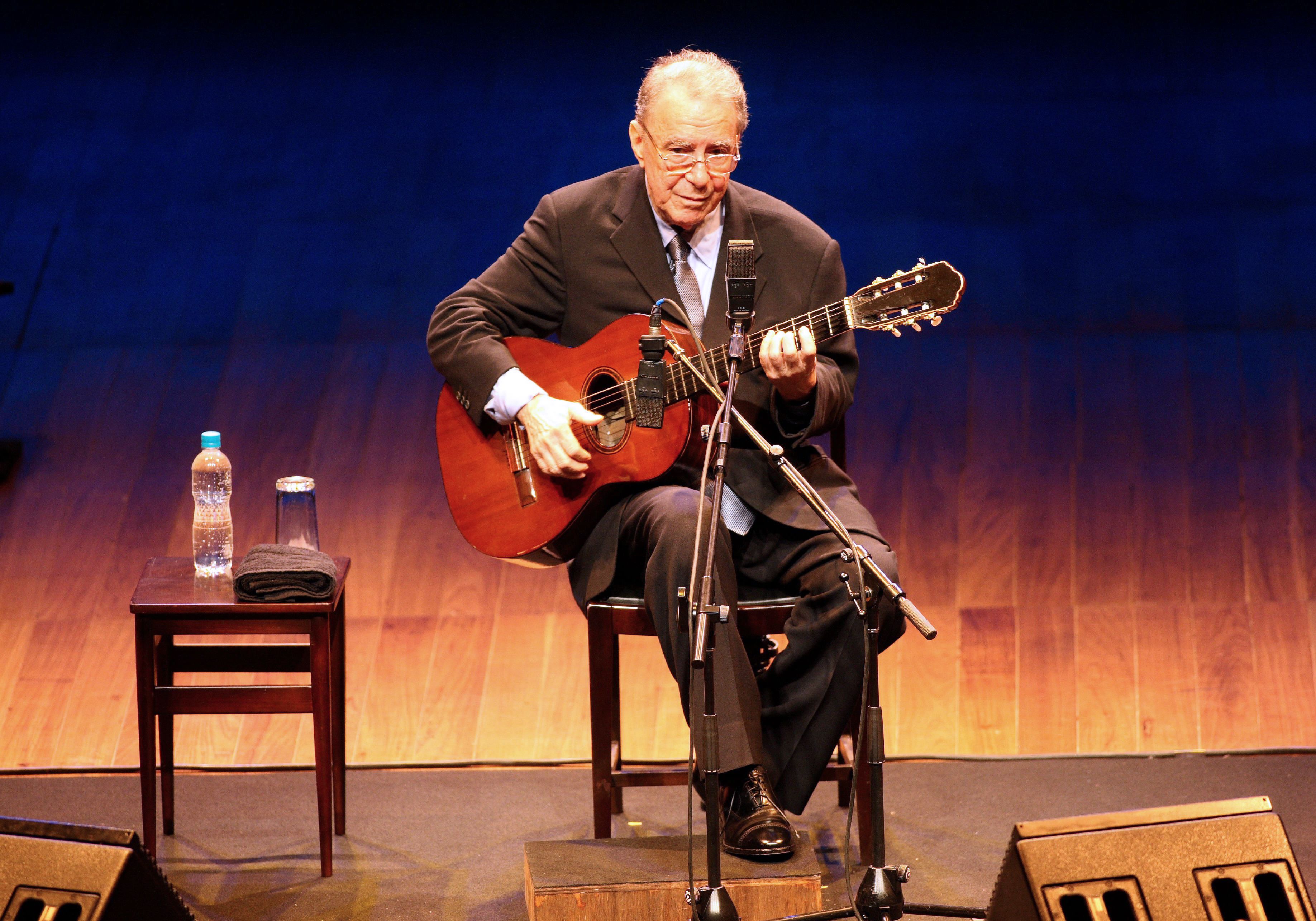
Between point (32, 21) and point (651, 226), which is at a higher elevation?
point (32, 21)

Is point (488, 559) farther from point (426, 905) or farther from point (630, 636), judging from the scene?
point (426, 905)

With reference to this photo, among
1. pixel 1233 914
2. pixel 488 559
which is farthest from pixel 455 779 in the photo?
pixel 1233 914

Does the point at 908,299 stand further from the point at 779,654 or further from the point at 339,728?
the point at 339,728

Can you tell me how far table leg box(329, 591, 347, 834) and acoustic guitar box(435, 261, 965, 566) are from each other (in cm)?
35

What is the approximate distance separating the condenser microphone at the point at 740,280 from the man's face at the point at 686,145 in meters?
0.79

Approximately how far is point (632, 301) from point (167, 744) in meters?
1.33

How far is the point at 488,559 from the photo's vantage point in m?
4.23

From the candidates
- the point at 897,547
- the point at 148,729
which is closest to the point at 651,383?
the point at 148,729

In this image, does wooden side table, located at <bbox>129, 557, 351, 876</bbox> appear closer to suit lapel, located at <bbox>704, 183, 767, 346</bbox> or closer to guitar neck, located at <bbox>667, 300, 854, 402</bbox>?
guitar neck, located at <bbox>667, 300, 854, 402</bbox>

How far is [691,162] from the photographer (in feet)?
9.68

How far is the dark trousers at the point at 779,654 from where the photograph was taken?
8.75 feet

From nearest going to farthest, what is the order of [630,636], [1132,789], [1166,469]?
[1132,789]
[630,636]
[1166,469]

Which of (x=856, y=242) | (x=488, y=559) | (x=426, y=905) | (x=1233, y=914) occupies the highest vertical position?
(x=856, y=242)

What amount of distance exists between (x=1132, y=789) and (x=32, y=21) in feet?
17.6
